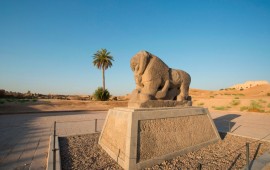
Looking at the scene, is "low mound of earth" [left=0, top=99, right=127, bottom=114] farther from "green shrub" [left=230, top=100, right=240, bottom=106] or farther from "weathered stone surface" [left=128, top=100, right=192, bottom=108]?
"weathered stone surface" [left=128, top=100, right=192, bottom=108]

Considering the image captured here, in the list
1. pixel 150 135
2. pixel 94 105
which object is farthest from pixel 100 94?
pixel 150 135

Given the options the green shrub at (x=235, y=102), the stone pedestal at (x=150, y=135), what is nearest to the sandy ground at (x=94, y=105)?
the green shrub at (x=235, y=102)

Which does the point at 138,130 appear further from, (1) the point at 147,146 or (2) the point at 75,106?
(2) the point at 75,106

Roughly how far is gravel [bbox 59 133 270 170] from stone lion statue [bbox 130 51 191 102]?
5.78 feet

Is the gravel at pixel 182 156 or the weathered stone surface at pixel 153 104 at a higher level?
the weathered stone surface at pixel 153 104

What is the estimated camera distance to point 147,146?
12.4 ft

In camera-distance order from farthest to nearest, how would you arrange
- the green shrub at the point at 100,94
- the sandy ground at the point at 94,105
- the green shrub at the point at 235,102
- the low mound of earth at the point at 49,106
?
the green shrub at the point at 100,94 < the green shrub at the point at 235,102 < the sandy ground at the point at 94,105 < the low mound of earth at the point at 49,106

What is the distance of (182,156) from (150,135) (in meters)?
1.18

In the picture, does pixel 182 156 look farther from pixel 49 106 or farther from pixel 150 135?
pixel 49 106

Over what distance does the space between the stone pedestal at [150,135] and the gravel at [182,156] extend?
0.57 feet

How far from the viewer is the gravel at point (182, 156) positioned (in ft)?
12.3

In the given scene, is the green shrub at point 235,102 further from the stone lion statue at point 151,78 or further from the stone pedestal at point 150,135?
the stone lion statue at point 151,78

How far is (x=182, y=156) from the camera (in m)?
4.32

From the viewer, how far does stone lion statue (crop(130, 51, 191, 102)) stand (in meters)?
4.94
